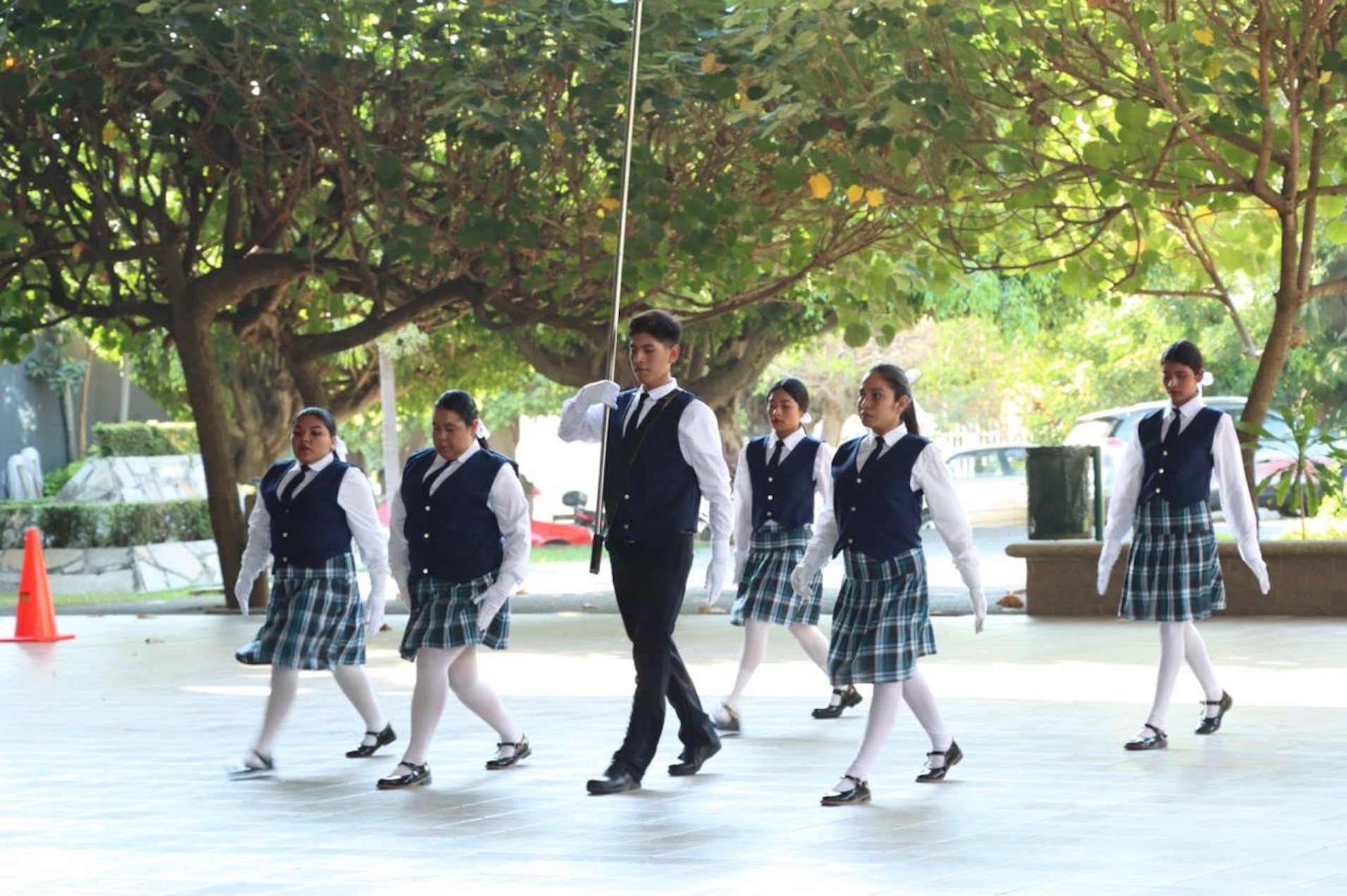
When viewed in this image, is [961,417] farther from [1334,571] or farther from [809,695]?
[809,695]

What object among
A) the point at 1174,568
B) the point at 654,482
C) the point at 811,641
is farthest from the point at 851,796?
the point at 811,641

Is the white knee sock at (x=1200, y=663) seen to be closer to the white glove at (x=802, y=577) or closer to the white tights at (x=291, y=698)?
the white glove at (x=802, y=577)

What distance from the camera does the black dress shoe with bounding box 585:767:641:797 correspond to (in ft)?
24.9

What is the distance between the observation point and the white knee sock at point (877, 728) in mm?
7320

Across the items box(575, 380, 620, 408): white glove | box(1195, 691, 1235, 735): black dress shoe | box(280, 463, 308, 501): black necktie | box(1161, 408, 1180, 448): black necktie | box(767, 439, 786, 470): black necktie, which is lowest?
box(1195, 691, 1235, 735): black dress shoe

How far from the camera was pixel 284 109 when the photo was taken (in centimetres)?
1499

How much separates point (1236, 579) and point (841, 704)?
5.74 metres

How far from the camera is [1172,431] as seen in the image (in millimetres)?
8875

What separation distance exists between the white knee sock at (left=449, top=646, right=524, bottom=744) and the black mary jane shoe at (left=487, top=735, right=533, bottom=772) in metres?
0.01

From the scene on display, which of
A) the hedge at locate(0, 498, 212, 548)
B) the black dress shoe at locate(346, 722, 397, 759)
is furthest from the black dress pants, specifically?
the hedge at locate(0, 498, 212, 548)

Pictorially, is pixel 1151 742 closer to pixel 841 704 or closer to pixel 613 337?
pixel 841 704

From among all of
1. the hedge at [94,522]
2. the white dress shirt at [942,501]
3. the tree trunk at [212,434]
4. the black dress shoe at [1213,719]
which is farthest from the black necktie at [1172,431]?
the hedge at [94,522]

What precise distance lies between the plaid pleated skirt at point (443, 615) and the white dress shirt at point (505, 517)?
9 centimetres

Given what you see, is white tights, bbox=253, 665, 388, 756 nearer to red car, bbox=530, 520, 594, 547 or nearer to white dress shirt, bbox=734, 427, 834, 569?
white dress shirt, bbox=734, 427, 834, 569
